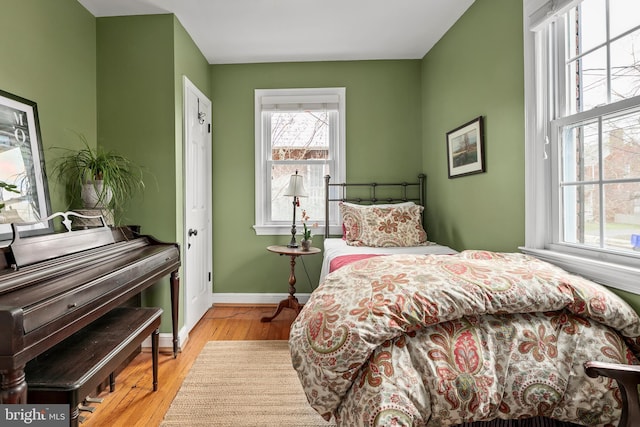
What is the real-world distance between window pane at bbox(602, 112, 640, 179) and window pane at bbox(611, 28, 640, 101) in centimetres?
11

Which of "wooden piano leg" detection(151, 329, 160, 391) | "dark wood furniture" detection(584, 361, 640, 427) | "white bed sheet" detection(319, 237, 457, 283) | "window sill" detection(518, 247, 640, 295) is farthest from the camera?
"white bed sheet" detection(319, 237, 457, 283)

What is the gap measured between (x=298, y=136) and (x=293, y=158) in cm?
25

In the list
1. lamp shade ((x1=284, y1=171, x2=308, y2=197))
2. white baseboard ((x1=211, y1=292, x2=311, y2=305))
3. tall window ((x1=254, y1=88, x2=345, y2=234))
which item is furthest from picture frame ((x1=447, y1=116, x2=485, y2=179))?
white baseboard ((x1=211, y1=292, x2=311, y2=305))

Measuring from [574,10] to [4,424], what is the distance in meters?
3.13

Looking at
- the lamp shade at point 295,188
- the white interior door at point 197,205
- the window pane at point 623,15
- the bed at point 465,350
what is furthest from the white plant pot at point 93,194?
the window pane at point 623,15

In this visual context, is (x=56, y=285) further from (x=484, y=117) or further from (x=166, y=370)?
(x=484, y=117)

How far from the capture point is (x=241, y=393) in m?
1.98

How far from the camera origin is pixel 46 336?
1164 millimetres

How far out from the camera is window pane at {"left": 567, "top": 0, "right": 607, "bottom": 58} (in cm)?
158

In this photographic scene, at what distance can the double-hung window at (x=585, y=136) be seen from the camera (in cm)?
144

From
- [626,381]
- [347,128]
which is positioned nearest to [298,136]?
[347,128]

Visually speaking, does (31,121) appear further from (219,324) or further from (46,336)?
(219,324)

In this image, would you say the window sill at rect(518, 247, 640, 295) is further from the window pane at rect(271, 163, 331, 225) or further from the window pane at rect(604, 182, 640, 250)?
the window pane at rect(271, 163, 331, 225)

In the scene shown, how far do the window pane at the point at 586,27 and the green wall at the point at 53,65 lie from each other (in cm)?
311
